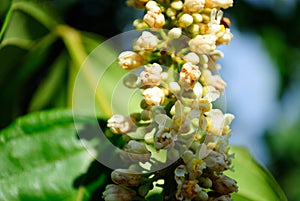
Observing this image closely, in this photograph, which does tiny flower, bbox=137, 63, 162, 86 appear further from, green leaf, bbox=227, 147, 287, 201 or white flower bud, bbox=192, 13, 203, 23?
green leaf, bbox=227, 147, 287, 201

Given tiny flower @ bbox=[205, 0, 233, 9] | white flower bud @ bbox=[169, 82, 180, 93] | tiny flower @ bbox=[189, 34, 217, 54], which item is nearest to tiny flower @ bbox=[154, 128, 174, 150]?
white flower bud @ bbox=[169, 82, 180, 93]

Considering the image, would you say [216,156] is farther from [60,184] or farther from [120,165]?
[60,184]

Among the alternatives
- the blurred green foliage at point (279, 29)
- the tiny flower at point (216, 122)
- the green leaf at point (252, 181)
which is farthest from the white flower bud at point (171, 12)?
the blurred green foliage at point (279, 29)

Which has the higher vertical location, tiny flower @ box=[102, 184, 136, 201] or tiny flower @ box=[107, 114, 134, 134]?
tiny flower @ box=[107, 114, 134, 134]

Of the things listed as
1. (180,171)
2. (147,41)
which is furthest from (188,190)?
(147,41)

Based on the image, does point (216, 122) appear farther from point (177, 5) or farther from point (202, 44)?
point (177, 5)

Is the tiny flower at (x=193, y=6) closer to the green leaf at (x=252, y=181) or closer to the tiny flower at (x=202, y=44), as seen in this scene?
the tiny flower at (x=202, y=44)
